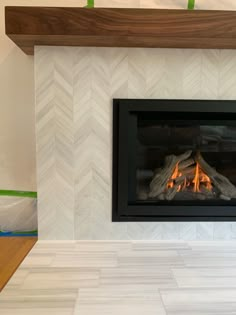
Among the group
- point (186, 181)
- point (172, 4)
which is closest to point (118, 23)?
point (172, 4)

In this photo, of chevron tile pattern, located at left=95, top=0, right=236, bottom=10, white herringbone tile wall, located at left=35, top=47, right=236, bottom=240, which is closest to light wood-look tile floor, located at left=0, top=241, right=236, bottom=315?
white herringbone tile wall, located at left=35, top=47, right=236, bottom=240

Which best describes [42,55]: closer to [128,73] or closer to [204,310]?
[128,73]

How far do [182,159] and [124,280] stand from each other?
646mm

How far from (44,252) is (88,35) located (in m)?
0.89

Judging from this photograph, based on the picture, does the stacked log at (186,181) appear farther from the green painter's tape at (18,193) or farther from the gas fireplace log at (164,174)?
the green painter's tape at (18,193)

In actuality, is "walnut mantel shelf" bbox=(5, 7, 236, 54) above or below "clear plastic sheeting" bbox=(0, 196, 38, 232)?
above

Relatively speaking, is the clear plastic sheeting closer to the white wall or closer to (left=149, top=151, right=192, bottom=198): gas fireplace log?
the white wall

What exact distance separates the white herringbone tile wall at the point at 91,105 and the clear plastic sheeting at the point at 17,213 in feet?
0.71

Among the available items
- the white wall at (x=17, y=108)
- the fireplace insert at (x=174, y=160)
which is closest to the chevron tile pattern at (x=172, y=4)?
the white wall at (x=17, y=108)

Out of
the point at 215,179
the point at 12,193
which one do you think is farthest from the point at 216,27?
the point at 12,193

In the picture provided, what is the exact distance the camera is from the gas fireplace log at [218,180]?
1.42 metres

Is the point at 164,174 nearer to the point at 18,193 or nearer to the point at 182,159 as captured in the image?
the point at 182,159

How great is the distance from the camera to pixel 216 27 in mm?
1091

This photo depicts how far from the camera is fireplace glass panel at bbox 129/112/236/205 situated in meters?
1.39
